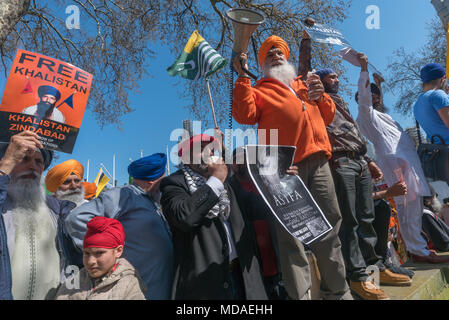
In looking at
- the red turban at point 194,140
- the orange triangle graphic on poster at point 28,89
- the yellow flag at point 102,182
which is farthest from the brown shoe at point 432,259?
the yellow flag at point 102,182

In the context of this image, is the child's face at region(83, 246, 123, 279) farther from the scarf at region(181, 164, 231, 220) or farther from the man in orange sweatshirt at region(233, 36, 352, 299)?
the man in orange sweatshirt at region(233, 36, 352, 299)

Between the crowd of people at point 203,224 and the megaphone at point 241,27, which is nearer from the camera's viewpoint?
the crowd of people at point 203,224

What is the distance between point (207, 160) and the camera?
82.4 inches

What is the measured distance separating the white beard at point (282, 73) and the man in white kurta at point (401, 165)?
123 cm

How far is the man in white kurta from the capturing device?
3.48 metres

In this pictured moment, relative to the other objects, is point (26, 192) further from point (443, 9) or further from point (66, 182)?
point (443, 9)

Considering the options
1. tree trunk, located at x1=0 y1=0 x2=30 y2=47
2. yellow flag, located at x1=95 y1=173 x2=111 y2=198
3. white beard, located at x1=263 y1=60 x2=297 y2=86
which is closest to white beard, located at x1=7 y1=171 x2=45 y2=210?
white beard, located at x1=263 y1=60 x2=297 y2=86

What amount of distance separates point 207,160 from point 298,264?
2.86 feet

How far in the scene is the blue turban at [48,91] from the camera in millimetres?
2193

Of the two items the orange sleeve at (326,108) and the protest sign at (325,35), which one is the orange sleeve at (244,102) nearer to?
the orange sleeve at (326,108)

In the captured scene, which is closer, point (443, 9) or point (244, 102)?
point (244, 102)

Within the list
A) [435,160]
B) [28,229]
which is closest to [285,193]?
[28,229]

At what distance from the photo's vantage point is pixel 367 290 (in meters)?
2.43

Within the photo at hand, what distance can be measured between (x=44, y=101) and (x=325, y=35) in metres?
2.46
